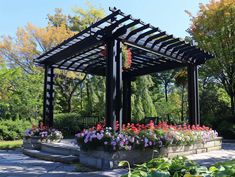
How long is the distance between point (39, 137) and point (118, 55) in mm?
3606

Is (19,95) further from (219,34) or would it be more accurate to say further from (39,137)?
(219,34)

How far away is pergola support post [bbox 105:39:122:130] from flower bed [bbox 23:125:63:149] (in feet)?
9.27

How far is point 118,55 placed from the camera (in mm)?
6191

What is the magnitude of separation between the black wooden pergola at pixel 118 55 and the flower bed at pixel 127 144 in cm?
50

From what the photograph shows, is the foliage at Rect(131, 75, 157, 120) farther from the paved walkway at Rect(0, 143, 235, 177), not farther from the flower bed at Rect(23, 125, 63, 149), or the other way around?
the paved walkway at Rect(0, 143, 235, 177)

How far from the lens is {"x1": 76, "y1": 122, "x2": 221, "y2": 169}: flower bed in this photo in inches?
206

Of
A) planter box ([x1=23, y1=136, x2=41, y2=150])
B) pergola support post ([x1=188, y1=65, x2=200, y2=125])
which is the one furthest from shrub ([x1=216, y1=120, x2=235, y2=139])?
planter box ([x1=23, y1=136, x2=41, y2=150])

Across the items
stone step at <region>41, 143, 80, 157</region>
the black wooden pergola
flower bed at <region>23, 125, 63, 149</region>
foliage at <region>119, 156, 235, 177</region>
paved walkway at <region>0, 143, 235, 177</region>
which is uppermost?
the black wooden pergola

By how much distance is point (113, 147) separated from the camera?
516 cm

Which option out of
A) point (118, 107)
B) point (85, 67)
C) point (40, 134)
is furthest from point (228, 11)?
point (40, 134)

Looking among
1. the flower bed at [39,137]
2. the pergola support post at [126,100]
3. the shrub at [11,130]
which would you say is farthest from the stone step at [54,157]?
the pergola support post at [126,100]

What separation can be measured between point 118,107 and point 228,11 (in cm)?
814

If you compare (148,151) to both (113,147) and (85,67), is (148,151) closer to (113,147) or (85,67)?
→ (113,147)

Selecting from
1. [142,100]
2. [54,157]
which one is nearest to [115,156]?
[54,157]
